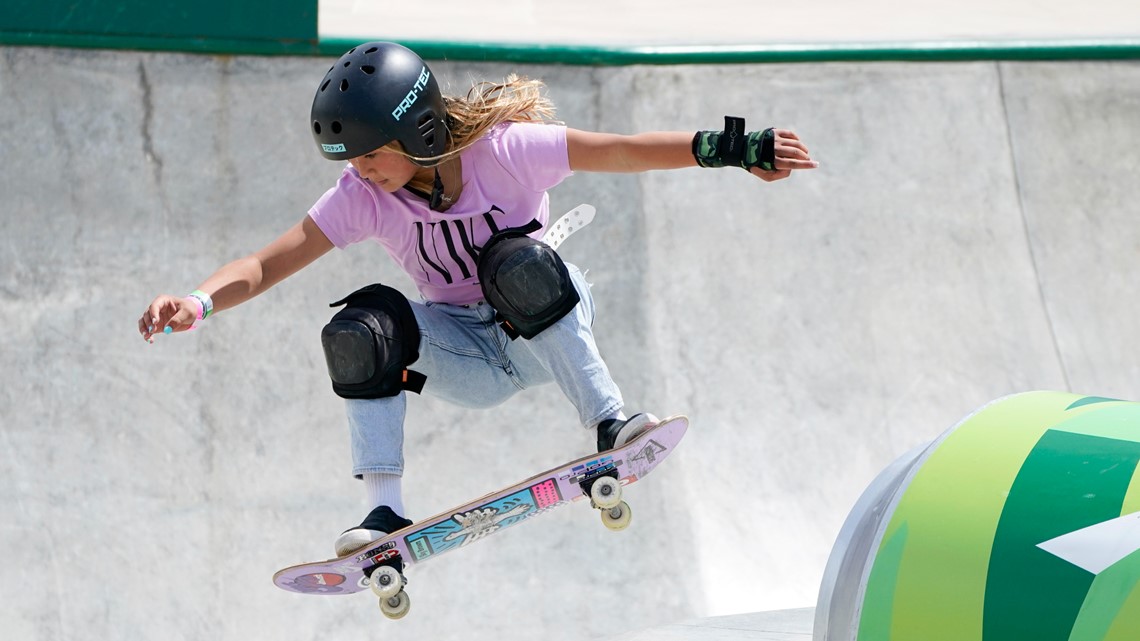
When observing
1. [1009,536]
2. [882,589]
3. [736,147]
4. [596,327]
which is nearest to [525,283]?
[736,147]

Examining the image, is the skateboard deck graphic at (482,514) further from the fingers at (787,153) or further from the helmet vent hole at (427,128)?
the helmet vent hole at (427,128)

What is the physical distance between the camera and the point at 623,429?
4328 millimetres

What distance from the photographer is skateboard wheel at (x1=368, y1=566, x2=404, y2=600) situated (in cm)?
429

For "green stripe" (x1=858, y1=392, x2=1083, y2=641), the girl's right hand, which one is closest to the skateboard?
the girl's right hand

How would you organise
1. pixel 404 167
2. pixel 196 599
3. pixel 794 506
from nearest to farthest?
pixel 404 167 < pixel 196 599 < pixel 794 506

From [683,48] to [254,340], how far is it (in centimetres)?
293

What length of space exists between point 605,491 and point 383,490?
2.43ft

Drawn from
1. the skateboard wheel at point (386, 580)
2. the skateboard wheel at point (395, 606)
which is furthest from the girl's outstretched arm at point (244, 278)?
the skateboard wheel at point (395, 606)

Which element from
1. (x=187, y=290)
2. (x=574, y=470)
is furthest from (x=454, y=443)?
(x=574, y=470)

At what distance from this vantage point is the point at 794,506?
6.43m

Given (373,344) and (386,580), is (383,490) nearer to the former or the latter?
(386,580)

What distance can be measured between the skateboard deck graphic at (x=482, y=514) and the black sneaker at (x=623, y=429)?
0.02 metres

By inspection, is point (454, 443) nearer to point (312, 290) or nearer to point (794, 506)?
point (312, 290)

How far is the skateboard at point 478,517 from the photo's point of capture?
4297 mm
